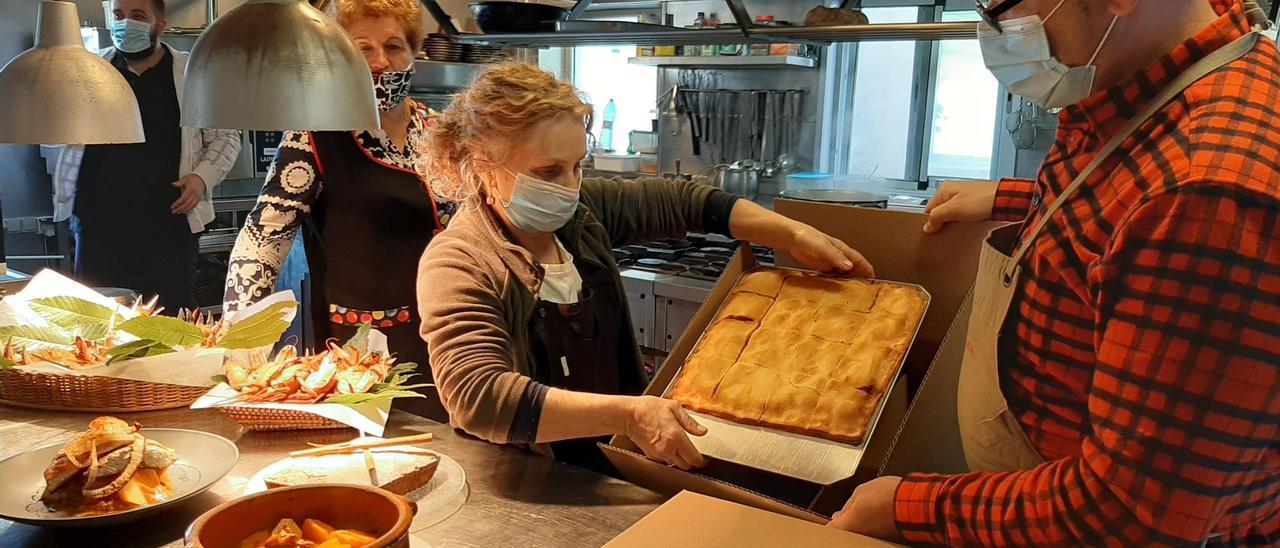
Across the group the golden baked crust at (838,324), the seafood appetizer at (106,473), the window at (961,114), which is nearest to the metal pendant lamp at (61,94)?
the seafood appetizer at (106,473)

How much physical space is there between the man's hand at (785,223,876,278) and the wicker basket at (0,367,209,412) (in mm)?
1052

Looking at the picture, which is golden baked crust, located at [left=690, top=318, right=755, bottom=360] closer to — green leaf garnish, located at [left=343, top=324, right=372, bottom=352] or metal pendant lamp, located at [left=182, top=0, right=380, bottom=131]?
green leaf garnish, located at [left=343, top=324, right=372, bottom=352]

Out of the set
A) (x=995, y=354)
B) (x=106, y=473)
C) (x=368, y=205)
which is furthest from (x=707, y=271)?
(x=106, y=473)

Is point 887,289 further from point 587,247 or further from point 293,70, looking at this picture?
point 293,70

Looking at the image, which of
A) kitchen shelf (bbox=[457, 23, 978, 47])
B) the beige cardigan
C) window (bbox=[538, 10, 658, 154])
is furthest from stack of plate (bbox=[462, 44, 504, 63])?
the beige cardigan

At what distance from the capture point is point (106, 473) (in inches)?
43.2

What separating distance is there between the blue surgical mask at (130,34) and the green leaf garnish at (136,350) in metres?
2.07

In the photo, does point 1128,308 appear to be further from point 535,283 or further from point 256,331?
point 256,331

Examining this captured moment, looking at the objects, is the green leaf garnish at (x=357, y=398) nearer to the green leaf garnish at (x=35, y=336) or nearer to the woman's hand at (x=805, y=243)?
the green leaf garnish at (x=35, y=336)

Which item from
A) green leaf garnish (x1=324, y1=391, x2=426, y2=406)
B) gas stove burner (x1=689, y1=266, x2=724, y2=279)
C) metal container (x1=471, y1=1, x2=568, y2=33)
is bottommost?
gas stove burner (x1=689, y1=266, x2=724, y2=279)

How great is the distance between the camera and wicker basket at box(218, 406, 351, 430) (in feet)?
4.39

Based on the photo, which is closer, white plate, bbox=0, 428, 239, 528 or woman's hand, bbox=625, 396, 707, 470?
white plate, bbox=0, 428, 239, 528

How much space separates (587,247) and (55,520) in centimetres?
91

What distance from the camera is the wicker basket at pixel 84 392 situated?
1448 mm
